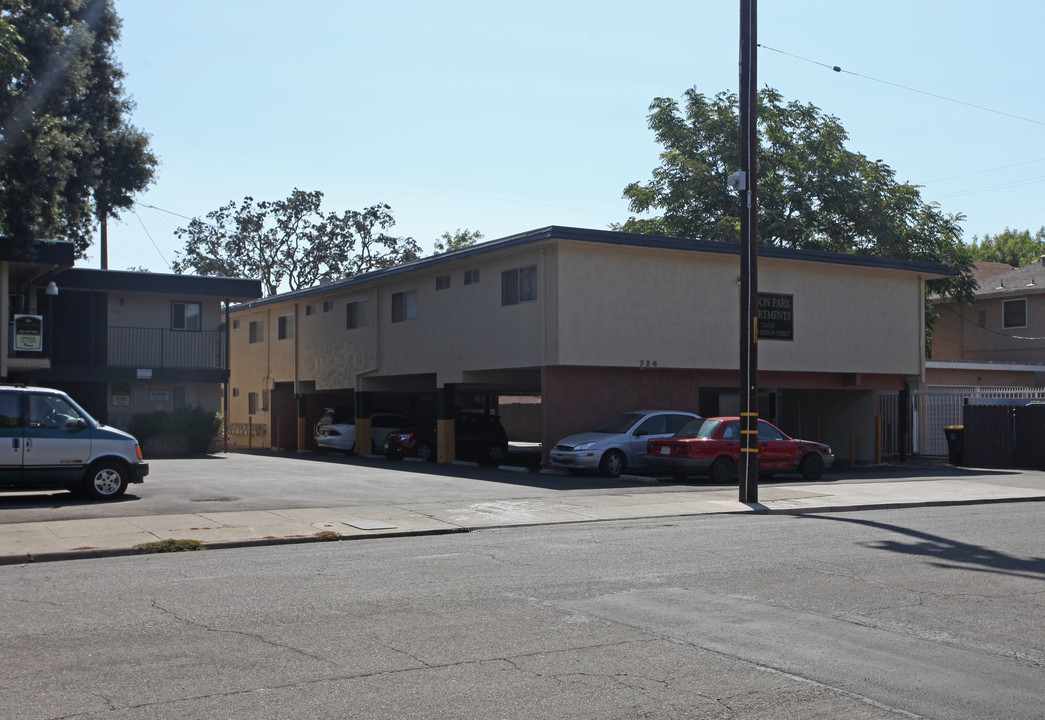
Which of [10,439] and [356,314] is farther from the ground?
[356,314]

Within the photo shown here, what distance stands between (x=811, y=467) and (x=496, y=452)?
396 inches

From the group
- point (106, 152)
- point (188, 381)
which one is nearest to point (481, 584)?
point (188, 381)

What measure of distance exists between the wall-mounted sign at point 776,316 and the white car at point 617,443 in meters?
5.66

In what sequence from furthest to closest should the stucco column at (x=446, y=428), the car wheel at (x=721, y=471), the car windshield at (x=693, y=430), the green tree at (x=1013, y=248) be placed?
the green tree at (x=1013, y=248)
the stucco column at (x=446, y=428)
the car windshield at (x=693, y=430)
the car wheel at (x=721, y=471)

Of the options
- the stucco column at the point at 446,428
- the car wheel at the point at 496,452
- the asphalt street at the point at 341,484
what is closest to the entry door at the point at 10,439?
the asphalt street at the point at 341,484

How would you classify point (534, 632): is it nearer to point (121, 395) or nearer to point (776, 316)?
point (776, 316)

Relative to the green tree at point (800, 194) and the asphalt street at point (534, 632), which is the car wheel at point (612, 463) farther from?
the green tree at point (800, 194)

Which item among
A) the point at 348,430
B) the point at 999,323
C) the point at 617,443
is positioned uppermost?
the point at 999,323

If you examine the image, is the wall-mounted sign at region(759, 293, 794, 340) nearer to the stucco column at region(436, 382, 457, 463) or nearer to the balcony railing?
the stucco column at region(436, 382, 457, 463)

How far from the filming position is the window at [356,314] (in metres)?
34.6

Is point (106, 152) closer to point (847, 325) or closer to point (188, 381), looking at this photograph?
point (188, 381)

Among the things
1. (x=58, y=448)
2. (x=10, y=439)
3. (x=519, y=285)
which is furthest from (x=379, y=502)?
(x=519, y=285)

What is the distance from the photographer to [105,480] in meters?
16.9

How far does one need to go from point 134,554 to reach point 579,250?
51.3 feet
